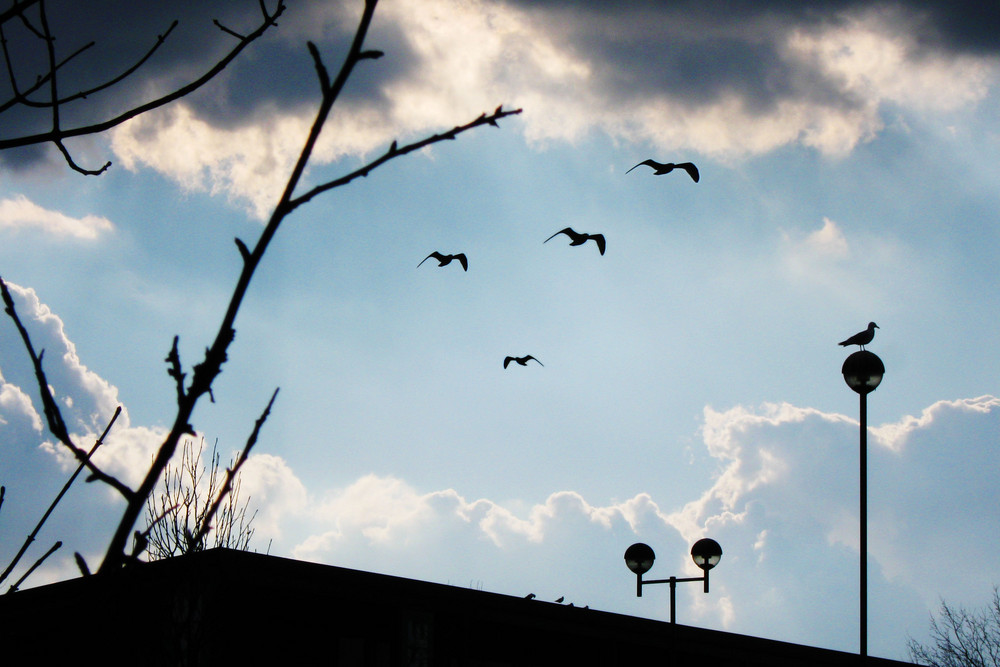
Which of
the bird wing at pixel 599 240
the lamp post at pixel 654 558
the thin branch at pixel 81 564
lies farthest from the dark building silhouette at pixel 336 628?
the thin branch at pixel 81 564

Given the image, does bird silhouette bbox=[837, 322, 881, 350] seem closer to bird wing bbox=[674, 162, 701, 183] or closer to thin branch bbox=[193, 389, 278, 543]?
bird wing bbox=[674, 162, 701, 183]

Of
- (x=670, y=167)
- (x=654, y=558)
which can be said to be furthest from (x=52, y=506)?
(x=654, y=558)

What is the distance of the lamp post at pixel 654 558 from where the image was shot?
19.2 metres

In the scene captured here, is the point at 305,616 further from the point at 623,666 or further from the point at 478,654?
the point at 623,666

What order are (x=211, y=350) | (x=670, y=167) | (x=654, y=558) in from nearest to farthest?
(x=211, y=350), (x=670, y=167), (x=654, y=558)

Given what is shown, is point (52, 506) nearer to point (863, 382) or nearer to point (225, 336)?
point (225, 336)

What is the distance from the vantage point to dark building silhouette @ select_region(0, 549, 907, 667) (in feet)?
44.0

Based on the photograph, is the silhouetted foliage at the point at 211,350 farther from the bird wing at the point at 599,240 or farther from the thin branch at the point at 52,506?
the bird wing at the point at 599,240

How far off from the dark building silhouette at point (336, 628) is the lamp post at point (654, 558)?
1.82m

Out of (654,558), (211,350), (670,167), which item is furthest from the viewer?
(654,558)

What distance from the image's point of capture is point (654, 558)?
65.5 ft

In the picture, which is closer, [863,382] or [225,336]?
[225,336]

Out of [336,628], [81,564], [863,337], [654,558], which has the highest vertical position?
[863,337]

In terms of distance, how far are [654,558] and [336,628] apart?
769 cm
